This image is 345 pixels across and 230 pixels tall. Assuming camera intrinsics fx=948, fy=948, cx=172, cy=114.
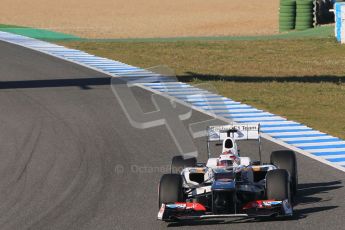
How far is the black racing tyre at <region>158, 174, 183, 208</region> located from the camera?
45.3ft

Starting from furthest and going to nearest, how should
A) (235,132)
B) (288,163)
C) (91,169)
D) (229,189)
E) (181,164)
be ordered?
(91,169) < (181,164) < (235,132) < (288,163) < (229,189)

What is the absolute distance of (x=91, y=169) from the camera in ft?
59.1

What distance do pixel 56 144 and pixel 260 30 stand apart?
35539mm

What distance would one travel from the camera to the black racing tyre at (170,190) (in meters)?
13.8

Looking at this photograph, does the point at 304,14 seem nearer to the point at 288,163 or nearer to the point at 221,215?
the point at 288,163

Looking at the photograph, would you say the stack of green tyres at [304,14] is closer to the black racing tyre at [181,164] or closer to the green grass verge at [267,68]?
the green grass verge at [267,68]

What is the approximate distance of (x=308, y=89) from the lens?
30.1 meters

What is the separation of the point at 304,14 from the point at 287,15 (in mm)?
1179

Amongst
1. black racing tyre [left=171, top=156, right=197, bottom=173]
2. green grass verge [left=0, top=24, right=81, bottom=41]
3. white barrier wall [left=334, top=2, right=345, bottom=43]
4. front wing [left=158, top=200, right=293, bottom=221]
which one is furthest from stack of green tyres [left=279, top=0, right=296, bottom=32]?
front wing [left=158, top=200, right=293, bottom=221]

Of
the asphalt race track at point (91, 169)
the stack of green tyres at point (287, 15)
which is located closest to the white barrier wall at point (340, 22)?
the stack of green tyres at point (287, 15)

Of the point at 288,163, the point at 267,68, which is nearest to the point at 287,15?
the point at 267,68

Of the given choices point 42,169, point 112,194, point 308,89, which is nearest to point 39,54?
point 308,89

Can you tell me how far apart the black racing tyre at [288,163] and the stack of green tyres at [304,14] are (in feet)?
116

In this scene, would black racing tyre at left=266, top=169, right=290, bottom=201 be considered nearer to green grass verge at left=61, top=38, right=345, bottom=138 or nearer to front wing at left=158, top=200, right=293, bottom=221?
front wing at left=158, top=200, right=293, bottom=221
